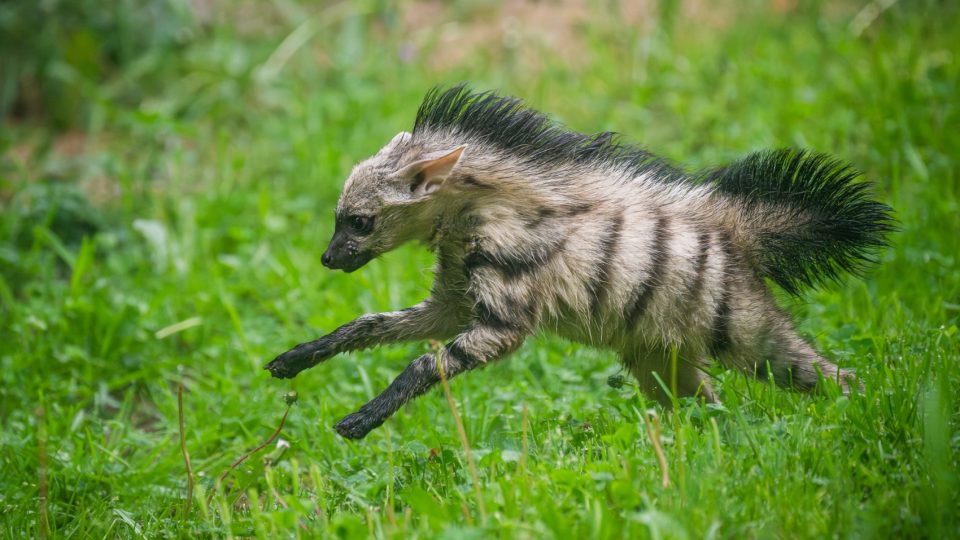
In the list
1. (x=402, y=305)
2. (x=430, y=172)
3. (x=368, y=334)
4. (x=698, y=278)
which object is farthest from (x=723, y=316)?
(x=402, y=305)

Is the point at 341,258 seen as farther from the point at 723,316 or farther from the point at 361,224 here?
the point at 723,316

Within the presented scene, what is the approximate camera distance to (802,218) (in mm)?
3916

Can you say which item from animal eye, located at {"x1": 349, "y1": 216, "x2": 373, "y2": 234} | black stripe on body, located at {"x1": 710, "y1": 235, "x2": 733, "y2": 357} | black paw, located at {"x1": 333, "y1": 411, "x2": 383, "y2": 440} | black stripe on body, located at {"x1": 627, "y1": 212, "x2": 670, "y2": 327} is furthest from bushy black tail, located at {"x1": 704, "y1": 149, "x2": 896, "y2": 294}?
black paw, located at {"x1": 333, "y1": 411, "x2": 383, "y2": 440}

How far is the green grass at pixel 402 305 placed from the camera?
312 cm

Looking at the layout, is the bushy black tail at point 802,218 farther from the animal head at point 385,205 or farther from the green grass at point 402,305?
the animal head at point 385,205

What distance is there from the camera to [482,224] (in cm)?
387

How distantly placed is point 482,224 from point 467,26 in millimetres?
5292

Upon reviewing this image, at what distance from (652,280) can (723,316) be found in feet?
1.02

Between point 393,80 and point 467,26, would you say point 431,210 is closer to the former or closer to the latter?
point 393,80

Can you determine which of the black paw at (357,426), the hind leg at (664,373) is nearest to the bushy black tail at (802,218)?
the hind leg at (664,373)

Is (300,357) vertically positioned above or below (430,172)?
below

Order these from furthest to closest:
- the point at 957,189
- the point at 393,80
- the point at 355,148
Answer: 1. the point at 393,80
2. the point at 355,148
3. the point at 957,189

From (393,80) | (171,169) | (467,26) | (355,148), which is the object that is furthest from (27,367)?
(467,26)

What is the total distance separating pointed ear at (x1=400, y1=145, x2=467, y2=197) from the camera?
3766 millimetres
